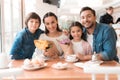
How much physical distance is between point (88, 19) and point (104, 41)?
0.31 metres

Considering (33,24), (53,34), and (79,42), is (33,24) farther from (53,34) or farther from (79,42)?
(79,42)

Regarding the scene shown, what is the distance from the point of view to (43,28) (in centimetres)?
424

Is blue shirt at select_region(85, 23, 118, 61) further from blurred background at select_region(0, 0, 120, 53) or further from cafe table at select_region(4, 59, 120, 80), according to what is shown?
blurred background at select_region(0, 0, 120, 53)

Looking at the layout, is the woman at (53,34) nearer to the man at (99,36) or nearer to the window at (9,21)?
the man at (99,36)

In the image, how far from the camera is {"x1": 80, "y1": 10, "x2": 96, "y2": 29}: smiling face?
2289 mm

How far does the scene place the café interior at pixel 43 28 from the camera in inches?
56.2

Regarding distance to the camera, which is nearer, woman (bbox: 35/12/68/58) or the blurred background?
woman (bbox: 35/12/68/58)

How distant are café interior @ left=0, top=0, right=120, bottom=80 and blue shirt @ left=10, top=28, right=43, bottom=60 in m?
0.22

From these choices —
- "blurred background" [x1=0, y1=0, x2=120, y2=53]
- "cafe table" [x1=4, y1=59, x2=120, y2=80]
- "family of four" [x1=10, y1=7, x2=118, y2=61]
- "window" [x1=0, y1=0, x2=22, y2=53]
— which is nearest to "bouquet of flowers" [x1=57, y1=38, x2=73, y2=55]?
"family of four" [x1=10, y1=7, x2=118, y2=61]

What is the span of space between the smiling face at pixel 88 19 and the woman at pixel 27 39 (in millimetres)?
468

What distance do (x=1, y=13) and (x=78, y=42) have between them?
1.53 metres

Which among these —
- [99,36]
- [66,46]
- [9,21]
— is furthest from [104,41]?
[9,21]

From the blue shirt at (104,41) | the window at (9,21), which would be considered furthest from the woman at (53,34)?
the window at (9,21)

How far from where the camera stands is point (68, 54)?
215cm
